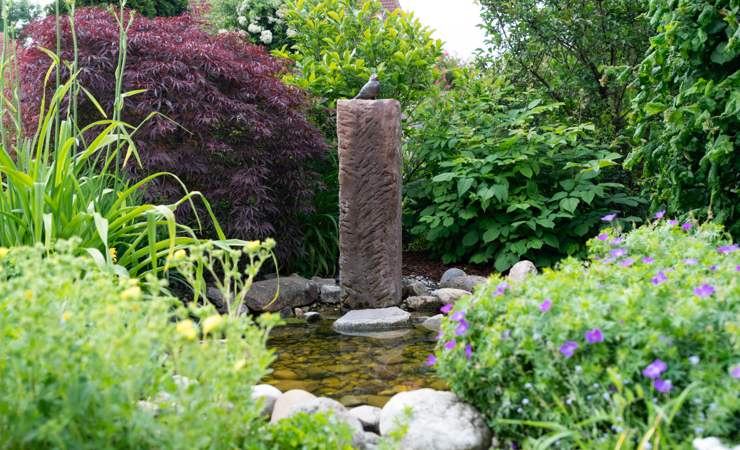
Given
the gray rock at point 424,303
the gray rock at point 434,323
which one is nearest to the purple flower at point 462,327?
the gray rock at point 434,323

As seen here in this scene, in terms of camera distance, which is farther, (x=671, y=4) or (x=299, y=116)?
(x=299, y=116)

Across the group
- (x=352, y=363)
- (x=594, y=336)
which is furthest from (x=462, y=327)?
(x=352, y=363)

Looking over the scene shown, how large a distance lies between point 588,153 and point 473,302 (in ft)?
11.0

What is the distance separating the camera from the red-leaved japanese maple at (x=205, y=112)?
11.3ft

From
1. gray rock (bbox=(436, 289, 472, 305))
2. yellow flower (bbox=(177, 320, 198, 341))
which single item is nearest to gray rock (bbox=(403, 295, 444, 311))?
gray rock (bbox=(436, 289, 472, 305))

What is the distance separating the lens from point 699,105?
95.9 inches

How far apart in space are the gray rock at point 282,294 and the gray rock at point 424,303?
0.84m

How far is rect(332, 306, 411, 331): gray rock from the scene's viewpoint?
325cm

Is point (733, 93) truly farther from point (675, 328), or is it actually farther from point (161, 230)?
point (161, 230)

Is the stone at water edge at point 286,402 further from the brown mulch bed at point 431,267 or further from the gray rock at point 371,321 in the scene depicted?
the brown mulch bed at point 431,267

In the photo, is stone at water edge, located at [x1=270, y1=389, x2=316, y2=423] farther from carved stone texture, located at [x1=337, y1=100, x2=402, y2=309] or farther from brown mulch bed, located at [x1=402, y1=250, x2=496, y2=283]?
brown mulch bed, located at [x1=402, y1=250, x2=496, y2=283]

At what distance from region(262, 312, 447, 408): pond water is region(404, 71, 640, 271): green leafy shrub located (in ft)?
5.10

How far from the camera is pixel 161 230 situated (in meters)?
3.39

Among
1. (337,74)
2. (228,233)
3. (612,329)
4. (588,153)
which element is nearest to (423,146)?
(337,74)
